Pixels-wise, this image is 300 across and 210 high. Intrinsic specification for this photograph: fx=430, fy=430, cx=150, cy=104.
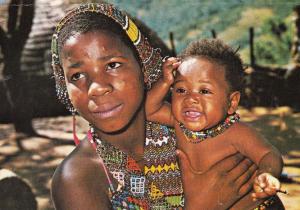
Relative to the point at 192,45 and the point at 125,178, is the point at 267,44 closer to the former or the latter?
the point at 192,45

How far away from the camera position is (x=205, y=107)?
1610 mm

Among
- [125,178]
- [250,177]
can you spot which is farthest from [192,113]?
[125,178]

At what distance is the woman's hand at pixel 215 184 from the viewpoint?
1508mm

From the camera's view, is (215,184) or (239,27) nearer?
(215,184)

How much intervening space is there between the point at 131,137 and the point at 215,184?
366 mm

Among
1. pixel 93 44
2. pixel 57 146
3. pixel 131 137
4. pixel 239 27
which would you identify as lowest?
pixel 57 146

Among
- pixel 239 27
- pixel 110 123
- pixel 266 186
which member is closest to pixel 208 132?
pixel 266 186

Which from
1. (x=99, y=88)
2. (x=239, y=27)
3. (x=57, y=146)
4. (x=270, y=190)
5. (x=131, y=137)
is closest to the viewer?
(x=99, y=88)

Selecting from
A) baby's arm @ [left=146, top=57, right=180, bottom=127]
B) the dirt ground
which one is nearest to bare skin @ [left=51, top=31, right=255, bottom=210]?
baby's arm @ [left=146, top=57, right=180, bottom=127]

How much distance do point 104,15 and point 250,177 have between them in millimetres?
792

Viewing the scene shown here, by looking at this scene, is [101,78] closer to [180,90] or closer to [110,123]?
[110,123]

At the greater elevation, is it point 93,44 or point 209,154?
point 93,44

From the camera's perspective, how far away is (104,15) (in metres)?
1.27

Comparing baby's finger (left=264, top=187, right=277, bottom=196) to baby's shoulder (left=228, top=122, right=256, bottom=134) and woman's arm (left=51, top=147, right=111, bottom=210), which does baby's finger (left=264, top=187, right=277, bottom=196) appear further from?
woman's arm (left=51, top=147, right=111, bottom=210)
